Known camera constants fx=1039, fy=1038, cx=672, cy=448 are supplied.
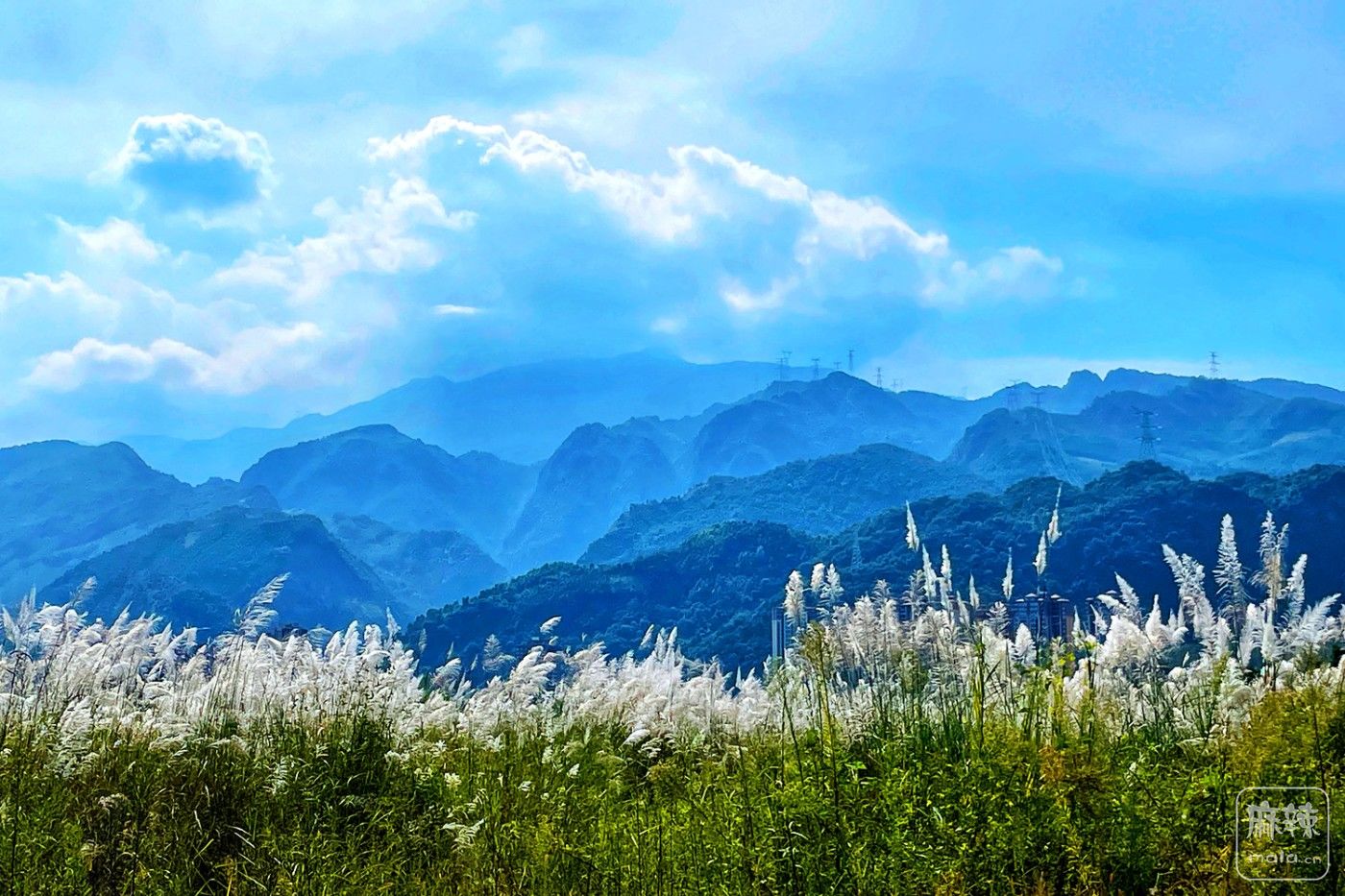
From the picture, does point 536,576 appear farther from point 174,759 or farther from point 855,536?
point 174,759

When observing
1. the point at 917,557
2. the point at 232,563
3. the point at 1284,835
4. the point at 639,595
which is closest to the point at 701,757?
the point at 1284,835

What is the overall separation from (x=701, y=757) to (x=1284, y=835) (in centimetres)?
433

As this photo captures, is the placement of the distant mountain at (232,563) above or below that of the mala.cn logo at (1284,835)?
above

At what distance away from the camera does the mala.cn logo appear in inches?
134

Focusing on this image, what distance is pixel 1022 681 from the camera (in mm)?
6312

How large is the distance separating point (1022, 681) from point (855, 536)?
328 feet

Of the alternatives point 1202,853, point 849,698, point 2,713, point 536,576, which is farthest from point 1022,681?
point 536,576

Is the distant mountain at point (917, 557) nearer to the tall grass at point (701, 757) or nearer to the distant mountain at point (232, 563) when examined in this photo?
the tall grass at point (701, 757)

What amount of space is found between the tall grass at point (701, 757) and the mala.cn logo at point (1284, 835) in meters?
0.08

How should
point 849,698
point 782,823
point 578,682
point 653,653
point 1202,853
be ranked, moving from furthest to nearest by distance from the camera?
point 653,653 < point 578,682 < point 849,698 < point 782,823 < point 1202,853

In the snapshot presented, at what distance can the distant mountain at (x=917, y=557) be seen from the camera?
8194cm

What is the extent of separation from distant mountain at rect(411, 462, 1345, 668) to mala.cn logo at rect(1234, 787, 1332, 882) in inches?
2649

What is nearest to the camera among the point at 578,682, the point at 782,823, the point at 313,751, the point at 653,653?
the point at 782,823

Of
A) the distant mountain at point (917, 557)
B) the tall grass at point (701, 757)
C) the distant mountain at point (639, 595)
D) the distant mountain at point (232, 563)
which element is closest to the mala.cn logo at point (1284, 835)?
the tall grass at point (701, 757)
